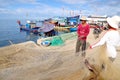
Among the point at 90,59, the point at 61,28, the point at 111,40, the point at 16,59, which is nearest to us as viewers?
the point at 90,59

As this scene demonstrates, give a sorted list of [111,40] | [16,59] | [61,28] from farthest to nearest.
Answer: [61,28] → [16,59] → [111,40]

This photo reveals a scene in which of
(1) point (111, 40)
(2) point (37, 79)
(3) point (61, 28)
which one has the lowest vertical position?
(3) point (61, 28)

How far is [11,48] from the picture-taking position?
6891 mm

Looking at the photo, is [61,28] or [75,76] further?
[61,28]

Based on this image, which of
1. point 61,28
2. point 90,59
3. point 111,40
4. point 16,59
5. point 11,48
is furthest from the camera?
point 61,28

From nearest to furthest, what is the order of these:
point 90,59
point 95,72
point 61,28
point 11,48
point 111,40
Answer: point 95,72 → point 90,59 → point 111,40 → point 11,48 → point 61,28

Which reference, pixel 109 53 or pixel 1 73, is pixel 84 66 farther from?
pixel 1 73

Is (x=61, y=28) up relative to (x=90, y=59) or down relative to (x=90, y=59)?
down

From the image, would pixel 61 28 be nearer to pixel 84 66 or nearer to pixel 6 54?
pixel 6 54

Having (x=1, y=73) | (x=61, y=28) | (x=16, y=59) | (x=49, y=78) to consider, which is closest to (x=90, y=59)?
(x=49, y=78)

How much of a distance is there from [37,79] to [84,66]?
847mm

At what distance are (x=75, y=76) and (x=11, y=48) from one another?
144 inches

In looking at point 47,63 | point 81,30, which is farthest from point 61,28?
point 47,63

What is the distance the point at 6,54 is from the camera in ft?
21.4
